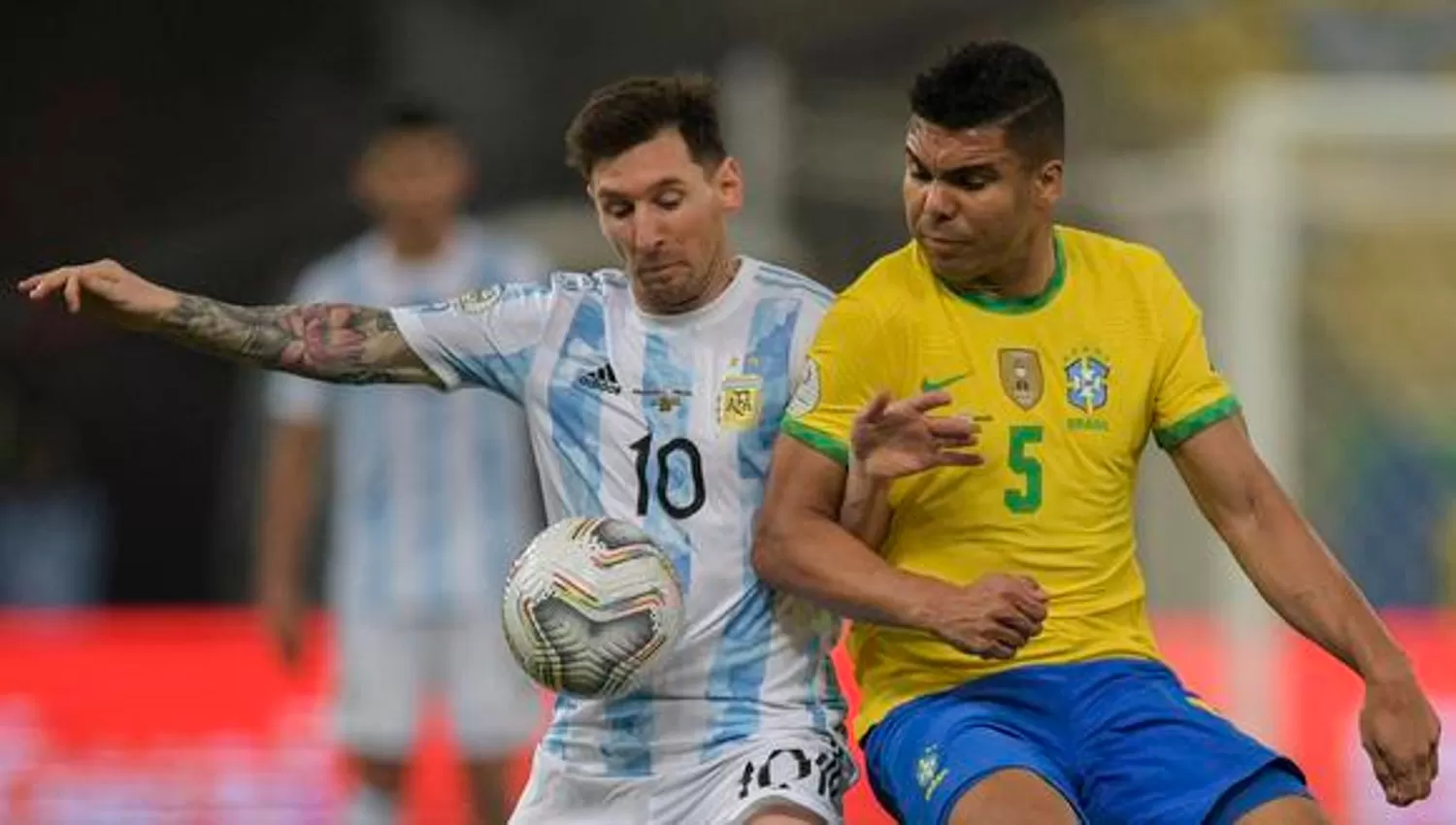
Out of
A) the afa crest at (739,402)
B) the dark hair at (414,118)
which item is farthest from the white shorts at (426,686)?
the afa crest at (739,402)

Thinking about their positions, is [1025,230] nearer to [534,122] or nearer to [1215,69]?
[534,122]

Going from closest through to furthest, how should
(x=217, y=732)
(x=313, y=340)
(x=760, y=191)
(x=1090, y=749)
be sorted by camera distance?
(x=1090, y=749) → (x=313, y=340) → (x=217, y=732) → (x=760, y=191)

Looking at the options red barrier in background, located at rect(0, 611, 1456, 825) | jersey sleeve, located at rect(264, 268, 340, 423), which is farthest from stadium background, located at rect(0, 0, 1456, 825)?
jersey sleeve, located at rect(264, 268, 340, 423)

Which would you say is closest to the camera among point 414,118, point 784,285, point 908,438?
point 908,438

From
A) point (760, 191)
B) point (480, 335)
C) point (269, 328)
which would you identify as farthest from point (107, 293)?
point (760, 191)

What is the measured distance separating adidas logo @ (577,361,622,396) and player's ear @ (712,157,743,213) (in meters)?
0.37

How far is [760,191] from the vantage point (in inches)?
555

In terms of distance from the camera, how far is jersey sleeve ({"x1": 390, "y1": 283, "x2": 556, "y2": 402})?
589cm

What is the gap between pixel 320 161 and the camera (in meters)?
16.6

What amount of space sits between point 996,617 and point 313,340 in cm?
143

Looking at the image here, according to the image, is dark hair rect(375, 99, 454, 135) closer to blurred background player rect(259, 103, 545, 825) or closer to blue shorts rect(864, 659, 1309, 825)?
blurred background player rect(259, 103, 545, 825)

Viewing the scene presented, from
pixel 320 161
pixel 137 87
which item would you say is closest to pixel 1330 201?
A: pixel 320 161

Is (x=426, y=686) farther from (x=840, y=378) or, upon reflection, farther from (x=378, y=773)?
(x=840, y=378)

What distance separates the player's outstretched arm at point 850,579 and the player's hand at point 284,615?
3.80 metres
